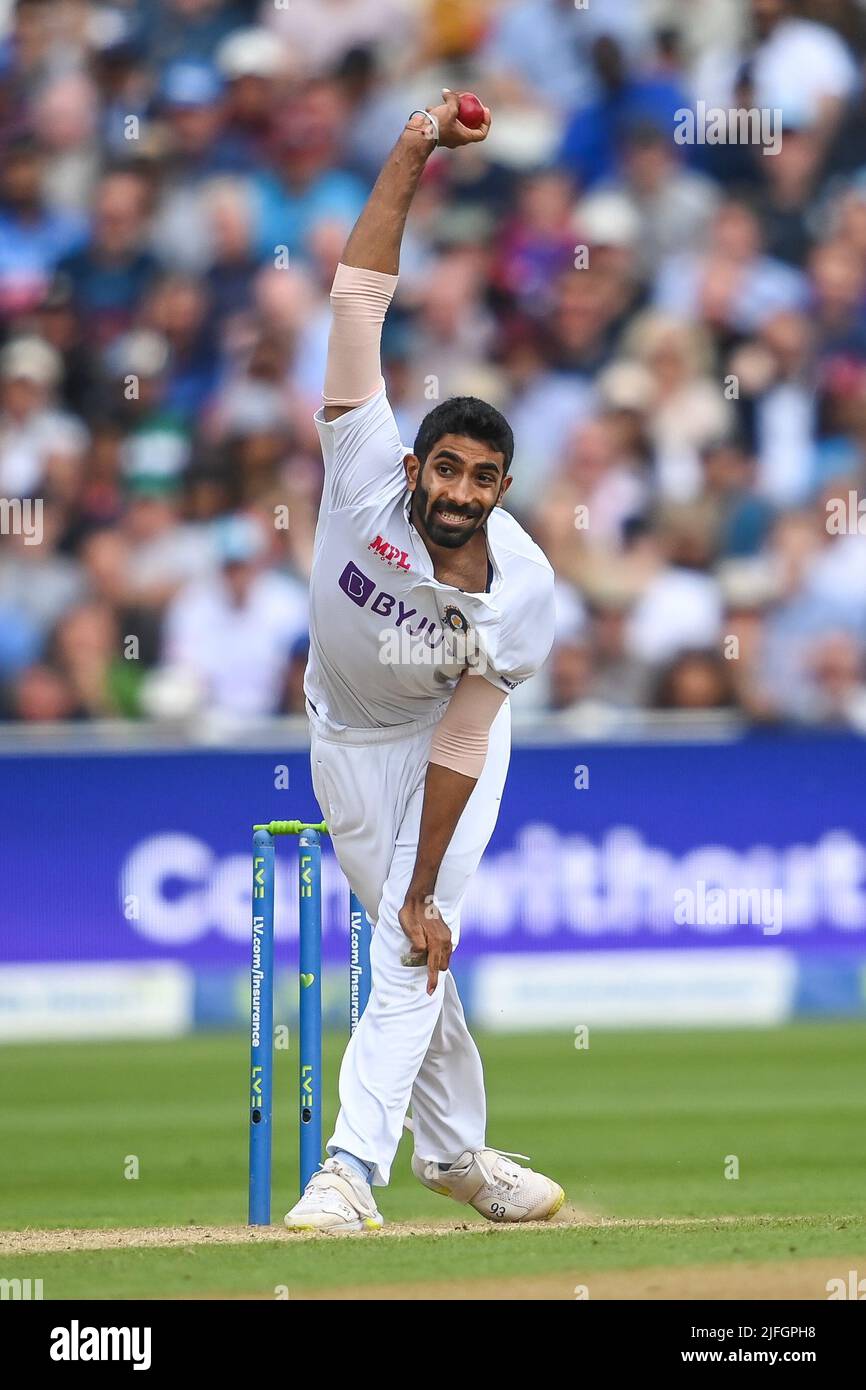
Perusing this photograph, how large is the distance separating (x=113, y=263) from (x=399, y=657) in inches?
309

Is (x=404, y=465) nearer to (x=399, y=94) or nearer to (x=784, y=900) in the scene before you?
(x=784, y=900)

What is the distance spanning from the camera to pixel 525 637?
5594 mm

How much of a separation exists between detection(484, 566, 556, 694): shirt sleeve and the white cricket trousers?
10.3 inches

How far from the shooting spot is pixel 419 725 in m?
5.82

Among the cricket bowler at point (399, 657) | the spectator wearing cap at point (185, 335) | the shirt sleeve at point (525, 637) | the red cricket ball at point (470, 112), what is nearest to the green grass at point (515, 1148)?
the cricket bowler at point (399, 657)

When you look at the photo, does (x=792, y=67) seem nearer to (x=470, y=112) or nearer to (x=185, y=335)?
(x=185, y=335)

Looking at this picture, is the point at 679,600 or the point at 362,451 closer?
the point at 362,451

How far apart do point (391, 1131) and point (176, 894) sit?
4.72 meters

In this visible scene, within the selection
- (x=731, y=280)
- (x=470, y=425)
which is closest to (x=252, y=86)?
(x=731, y=280)

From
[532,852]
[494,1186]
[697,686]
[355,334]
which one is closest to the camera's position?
[355,334]

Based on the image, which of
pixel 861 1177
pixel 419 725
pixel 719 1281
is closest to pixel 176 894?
pixel 861 1177

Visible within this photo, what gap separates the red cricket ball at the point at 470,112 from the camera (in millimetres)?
5449

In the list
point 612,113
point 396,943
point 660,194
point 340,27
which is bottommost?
point 396,943

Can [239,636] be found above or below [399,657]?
above
